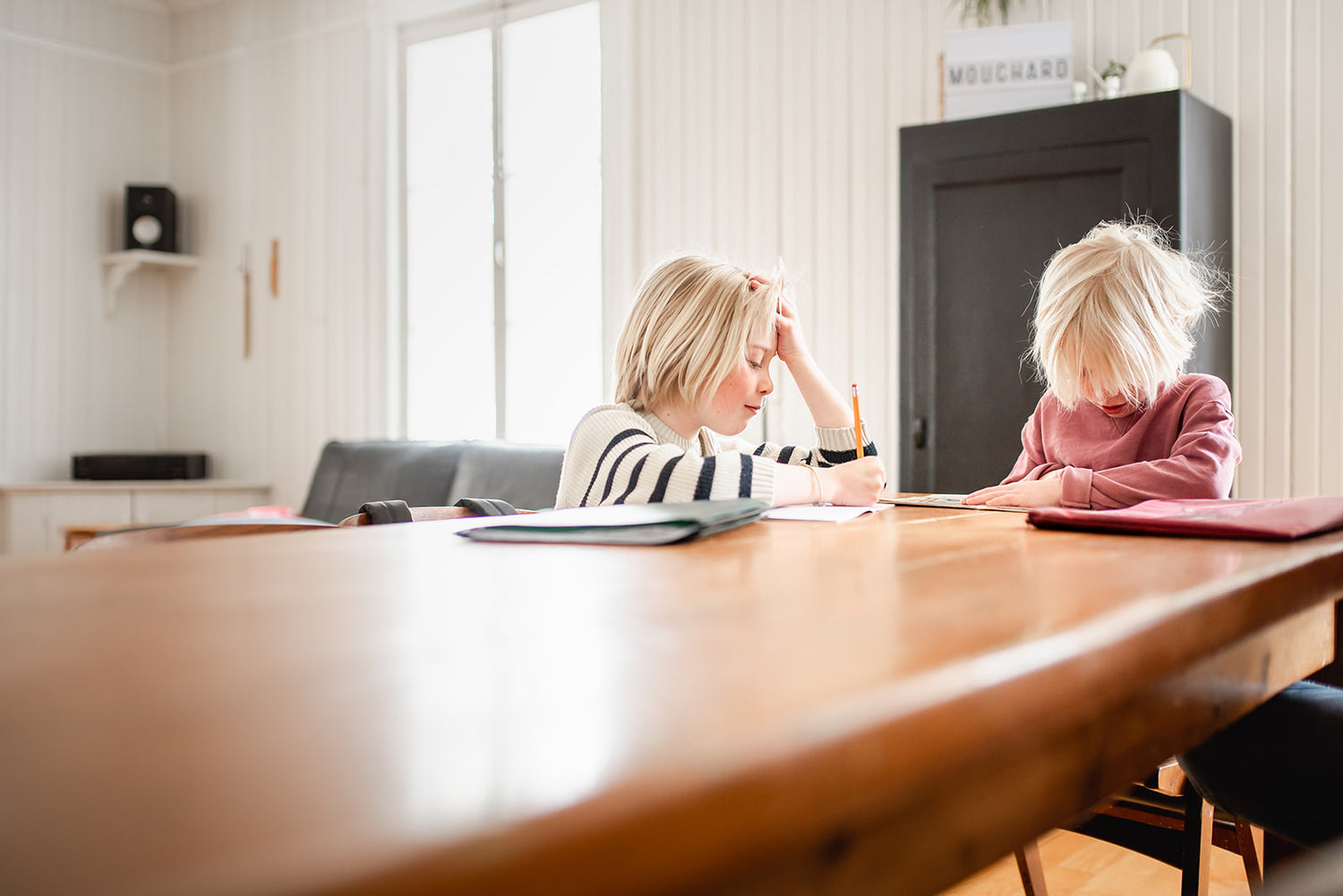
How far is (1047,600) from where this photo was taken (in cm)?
→ 53

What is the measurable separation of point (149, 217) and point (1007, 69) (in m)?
4.05

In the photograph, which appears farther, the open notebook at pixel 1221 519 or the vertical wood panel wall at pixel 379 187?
the vertical wood panel wall at pixel 379 187

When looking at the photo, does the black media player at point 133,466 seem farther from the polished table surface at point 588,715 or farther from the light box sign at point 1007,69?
the polished table surface at point 588,715

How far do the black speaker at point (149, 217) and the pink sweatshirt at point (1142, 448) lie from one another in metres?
4.50

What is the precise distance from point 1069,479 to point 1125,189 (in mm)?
1390

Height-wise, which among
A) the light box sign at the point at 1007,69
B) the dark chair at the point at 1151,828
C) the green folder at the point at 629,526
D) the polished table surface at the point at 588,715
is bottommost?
the dark chair at the point at 1151,828

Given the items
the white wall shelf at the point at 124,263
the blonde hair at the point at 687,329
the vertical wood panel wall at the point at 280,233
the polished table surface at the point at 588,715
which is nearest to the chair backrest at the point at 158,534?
the blonde hair at the point at 687,329

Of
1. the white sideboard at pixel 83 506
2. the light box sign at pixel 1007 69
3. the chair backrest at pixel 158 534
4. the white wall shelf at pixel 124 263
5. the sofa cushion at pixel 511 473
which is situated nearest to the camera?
the chair backrest at pixel 158 534

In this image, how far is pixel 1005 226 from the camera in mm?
2691

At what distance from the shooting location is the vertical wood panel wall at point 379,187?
9.05 ft

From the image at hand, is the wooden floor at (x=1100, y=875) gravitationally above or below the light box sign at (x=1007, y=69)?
below

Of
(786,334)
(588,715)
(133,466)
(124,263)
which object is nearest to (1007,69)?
(786,334)

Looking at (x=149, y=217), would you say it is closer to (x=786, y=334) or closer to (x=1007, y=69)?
(x=1007, y=69)

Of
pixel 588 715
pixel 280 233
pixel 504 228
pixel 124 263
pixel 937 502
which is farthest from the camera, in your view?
pixel 124 263
